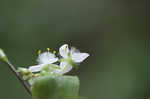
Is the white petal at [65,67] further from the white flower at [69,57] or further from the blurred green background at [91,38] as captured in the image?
the blurred green background at [91,38]

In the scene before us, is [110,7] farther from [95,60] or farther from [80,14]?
[95,60]

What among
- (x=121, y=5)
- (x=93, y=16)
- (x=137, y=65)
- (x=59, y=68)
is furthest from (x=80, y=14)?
(x=59, y=68)

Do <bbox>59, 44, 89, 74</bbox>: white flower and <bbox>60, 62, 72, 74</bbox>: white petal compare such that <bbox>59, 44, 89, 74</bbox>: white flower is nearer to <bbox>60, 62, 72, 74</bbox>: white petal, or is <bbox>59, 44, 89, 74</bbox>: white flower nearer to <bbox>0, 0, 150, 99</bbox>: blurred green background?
<bbox>60, 62, 72, 74</bbox>: white petal

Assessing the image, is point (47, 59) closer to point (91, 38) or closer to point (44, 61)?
point (44, 61)

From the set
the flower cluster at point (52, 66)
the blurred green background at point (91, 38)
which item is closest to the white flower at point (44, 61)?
the flower cluster at point (52, 66)


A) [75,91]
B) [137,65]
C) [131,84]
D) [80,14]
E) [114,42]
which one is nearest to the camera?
[75,91]

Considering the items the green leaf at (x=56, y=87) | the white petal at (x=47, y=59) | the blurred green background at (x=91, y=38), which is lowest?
the blurred green background at (x=91, y=38)

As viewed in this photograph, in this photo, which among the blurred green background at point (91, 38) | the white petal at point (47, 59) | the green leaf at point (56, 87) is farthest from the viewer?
the blurred green background at point (91, 38)
